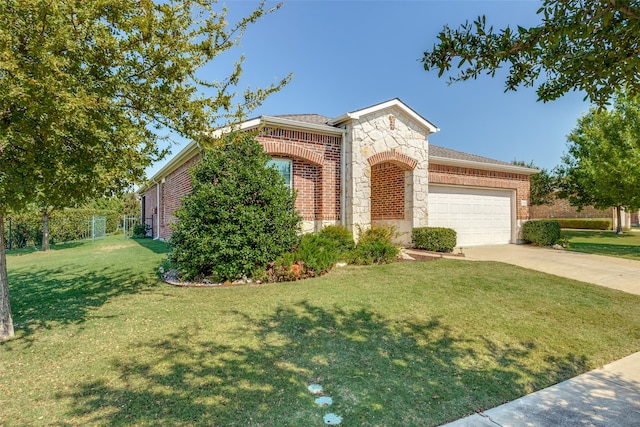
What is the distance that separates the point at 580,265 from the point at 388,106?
7.24 m

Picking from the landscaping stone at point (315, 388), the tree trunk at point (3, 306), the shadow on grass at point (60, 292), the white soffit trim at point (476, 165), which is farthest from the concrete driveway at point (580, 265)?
the tree trunk at point (3, 306)

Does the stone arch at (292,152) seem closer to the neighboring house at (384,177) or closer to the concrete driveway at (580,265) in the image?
the neighboring house at (384,177)

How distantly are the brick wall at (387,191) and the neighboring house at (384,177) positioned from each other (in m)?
0.04

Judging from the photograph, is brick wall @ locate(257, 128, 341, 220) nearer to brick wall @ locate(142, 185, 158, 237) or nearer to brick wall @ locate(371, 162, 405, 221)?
brick wall @ locate(371, 162, 405, 221)

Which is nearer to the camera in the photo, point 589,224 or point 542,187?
point 542,187

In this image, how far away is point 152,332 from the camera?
13.6 feet

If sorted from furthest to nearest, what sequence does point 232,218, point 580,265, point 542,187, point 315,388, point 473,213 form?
1. point 542,187
2. point 473,213
3. point 580,265
4. point 232,218
5. point 315,388

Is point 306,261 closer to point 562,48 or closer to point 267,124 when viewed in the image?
point 267,124

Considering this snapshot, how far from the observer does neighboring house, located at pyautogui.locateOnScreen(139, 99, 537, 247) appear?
32.7 ft

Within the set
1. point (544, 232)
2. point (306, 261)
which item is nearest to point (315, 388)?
point (306, 261)

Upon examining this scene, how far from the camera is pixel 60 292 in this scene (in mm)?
6324

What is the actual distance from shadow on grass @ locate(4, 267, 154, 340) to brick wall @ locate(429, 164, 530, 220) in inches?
409

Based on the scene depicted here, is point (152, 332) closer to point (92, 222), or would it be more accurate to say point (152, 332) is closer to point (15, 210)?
point (15, 210)

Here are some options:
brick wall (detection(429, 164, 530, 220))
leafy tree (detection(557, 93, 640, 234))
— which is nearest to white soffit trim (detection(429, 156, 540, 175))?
brick wall (detection(429, 164, 530, 220))
